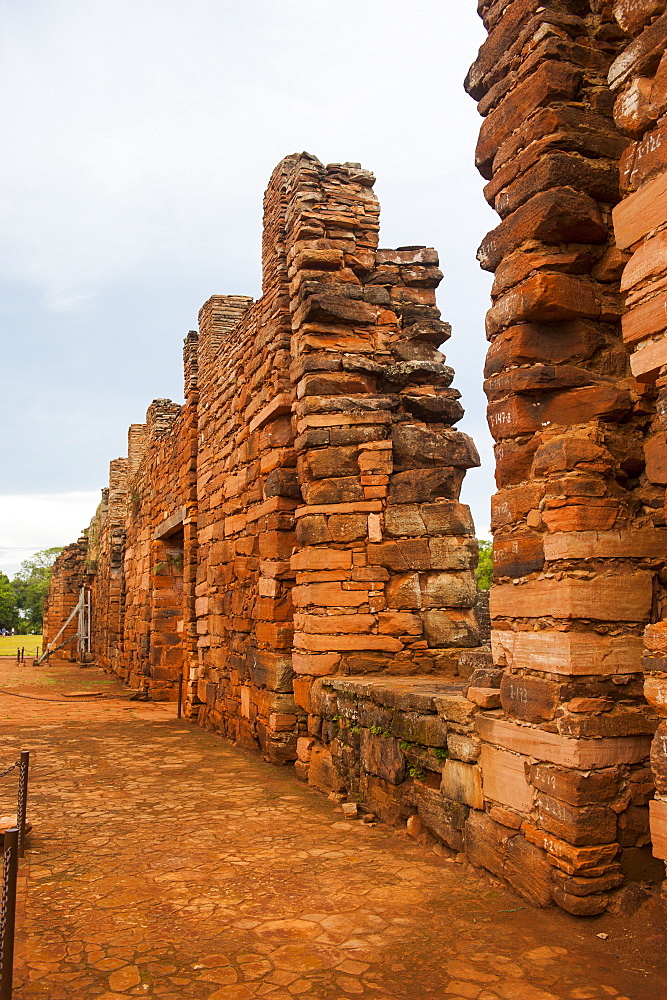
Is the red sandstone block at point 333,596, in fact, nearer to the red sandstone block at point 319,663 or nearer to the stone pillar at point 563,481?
the red sandstone block at point 319,663

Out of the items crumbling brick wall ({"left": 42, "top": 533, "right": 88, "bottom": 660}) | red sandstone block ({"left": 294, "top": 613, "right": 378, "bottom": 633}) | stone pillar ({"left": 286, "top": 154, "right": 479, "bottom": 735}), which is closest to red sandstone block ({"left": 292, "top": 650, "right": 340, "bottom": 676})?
stone pillar ({"left": 286, "top": 154, "right": 479, "bottom": 735})

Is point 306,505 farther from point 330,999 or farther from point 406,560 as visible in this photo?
point 330,999

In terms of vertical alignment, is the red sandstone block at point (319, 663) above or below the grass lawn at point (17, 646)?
above

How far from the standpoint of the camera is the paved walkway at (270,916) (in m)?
3.27

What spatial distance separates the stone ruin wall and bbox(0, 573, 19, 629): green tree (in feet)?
195

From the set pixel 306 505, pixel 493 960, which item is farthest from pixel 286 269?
pixel 493 960

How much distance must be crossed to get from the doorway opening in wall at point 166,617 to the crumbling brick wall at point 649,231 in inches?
459

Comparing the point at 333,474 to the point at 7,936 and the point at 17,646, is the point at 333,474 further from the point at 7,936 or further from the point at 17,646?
the point at 17,646

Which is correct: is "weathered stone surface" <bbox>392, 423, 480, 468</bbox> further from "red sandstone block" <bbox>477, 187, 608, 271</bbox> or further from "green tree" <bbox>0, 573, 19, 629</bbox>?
"green tree" <bbox>0, 573, 19, 629</bbox>

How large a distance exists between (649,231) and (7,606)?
65.5 m

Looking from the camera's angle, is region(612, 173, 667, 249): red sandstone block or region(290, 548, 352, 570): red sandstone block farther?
region(290, 548, 352, 570): red sandstone block

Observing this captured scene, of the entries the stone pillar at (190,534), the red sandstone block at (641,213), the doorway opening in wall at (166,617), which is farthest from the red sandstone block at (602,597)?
the doorway opening in wall at (166,617)

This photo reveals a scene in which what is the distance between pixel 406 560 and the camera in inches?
274

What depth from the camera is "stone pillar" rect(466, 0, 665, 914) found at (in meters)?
3.75
